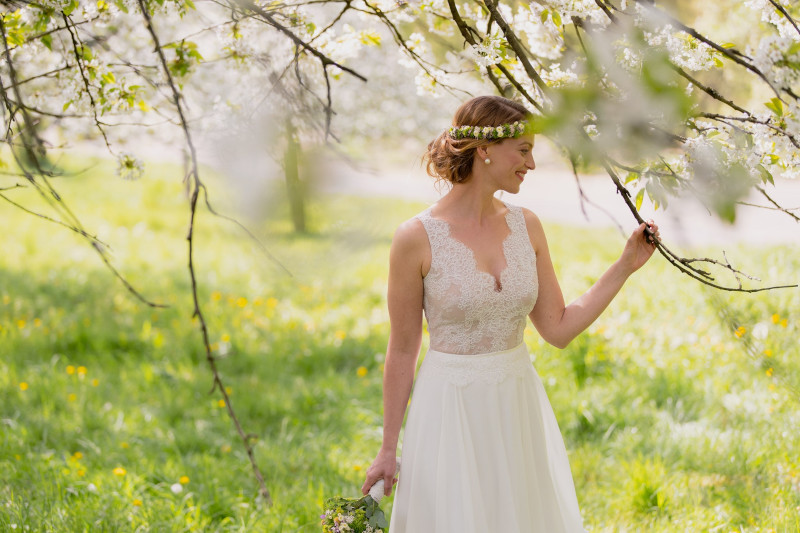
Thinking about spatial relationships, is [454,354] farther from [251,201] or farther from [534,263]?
[251,201]

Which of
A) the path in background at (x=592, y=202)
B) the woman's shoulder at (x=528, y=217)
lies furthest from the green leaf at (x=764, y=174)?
the woman's shoulder at (x=528, y=217)

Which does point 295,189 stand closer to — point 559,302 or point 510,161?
point 510,161

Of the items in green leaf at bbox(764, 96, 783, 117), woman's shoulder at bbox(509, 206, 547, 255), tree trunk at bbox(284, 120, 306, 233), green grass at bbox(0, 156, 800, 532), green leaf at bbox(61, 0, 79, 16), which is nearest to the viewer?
green leaf at bbox(764, 96, 783, 117)

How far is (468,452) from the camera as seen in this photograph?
213cm

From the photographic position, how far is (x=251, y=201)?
206 centimetres

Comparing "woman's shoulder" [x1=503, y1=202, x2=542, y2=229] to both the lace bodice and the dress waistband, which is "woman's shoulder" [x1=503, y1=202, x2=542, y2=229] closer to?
the lace bodice

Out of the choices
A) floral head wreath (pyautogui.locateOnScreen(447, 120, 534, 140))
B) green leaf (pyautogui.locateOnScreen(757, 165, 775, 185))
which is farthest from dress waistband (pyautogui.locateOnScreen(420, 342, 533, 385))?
green leaf (pyautogui.locateOnScreen(757, 165, 775, 185))

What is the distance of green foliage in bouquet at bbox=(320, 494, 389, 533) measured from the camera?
2.04 m

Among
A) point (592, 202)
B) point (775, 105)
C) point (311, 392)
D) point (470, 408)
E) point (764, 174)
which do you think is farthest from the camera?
point (311, 392)

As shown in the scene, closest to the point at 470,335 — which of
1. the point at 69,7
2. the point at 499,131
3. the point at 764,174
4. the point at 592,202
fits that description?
the point at 499,131

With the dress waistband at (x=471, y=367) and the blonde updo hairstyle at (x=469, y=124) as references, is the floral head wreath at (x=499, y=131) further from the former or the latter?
the dress waistband at (x=471, y=367)

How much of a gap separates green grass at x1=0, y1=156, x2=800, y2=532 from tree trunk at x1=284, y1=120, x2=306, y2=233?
0.03m

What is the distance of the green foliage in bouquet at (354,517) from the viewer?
204 cm

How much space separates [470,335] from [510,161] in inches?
20.2
